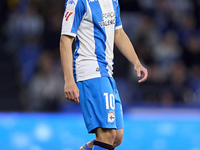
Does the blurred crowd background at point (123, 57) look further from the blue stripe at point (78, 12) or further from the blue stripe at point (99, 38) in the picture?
the blue stripe at point (78, 12)

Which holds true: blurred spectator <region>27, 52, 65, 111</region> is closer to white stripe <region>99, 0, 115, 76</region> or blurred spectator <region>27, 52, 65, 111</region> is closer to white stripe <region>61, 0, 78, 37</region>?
white stripe <region>99, 0, 115, 76</region>

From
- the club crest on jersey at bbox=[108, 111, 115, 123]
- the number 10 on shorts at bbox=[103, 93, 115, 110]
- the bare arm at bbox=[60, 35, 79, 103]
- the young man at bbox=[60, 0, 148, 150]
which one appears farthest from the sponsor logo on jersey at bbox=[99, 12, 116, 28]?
the club crest on jersey at bbox=[108, 111, 115, 123]

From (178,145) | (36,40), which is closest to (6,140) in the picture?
(178,145)

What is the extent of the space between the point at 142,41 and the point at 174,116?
233 centimetres

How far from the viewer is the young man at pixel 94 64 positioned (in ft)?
11.6

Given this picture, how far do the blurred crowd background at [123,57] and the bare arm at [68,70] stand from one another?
509cm

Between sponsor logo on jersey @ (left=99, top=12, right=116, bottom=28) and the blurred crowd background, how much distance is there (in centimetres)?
484

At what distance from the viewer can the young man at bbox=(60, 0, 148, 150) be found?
11.6 feet

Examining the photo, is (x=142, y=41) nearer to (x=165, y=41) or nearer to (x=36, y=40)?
(x=165, y=41)

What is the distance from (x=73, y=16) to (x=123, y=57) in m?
6.35

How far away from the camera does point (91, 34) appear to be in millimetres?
3658

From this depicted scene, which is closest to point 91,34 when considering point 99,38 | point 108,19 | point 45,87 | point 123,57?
point 99,38

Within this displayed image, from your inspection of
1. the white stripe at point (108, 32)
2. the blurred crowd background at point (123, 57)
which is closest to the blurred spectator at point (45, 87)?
the blurred crowd background at point (123, 57)

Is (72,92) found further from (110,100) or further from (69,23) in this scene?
(69,23)
